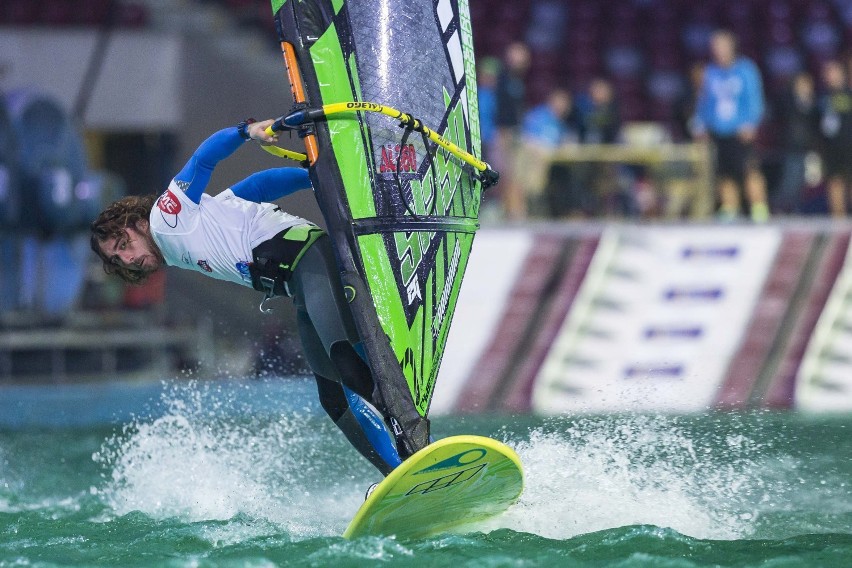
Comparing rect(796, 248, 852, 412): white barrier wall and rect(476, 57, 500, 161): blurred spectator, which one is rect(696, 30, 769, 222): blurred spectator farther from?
rect(476, 57, 500, 161): blurred spectator

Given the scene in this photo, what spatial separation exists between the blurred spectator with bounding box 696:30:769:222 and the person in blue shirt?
571 centimetres

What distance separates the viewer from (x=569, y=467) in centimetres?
622

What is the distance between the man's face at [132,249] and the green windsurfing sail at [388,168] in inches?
32.5

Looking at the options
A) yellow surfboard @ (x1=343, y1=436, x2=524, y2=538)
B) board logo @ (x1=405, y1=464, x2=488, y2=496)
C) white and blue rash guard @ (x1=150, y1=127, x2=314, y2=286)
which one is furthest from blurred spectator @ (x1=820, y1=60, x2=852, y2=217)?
board logo @ (x1=405, y1=464, x2=488, y2=496)

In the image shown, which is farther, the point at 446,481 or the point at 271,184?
the point at 271,184

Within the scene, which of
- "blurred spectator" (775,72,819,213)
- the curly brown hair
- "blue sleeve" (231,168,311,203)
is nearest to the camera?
the curly brown hair

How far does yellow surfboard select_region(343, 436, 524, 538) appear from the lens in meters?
4.99

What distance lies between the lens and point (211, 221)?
5668 mm

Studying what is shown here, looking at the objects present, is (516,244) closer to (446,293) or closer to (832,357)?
(832,357)

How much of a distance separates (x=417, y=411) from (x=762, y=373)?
5169mm

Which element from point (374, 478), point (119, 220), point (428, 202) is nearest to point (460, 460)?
point (428, 202)

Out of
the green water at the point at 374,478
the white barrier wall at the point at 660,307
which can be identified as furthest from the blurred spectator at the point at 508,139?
the green water at the point at 374,478

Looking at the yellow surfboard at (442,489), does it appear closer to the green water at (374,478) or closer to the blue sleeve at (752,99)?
the green water at (374,478)

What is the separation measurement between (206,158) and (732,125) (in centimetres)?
636
